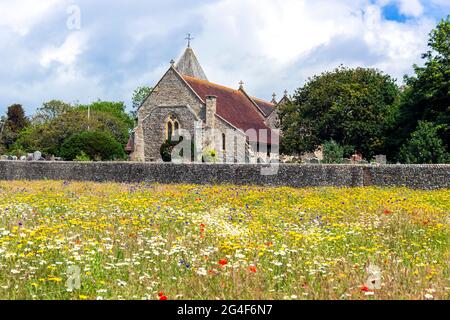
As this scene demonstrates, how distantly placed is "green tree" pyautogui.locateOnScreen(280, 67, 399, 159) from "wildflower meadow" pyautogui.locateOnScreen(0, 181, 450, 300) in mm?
31623

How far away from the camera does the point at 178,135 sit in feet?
174

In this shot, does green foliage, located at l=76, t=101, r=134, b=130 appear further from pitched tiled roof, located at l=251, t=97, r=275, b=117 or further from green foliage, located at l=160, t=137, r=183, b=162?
green foliage, located at l=160, t=137, r=183, b=162

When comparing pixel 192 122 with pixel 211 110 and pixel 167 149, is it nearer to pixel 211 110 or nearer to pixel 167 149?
pixel 211 110

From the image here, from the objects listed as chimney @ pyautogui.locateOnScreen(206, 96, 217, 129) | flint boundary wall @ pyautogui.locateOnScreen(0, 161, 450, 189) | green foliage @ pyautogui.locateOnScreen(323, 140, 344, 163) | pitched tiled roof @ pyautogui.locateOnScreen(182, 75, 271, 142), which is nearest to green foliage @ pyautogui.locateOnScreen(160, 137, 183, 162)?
chimney @ pyautogui.locateOnScreen(206, 96, 217, 129)

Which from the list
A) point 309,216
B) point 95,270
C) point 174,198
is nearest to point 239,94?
point 174,198

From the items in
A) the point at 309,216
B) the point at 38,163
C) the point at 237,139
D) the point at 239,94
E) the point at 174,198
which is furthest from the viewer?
the point at 239,94

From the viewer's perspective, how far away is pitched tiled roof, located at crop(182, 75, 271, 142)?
5506 centimetres

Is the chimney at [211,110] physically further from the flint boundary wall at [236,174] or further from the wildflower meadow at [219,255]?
the wildflower meadow at [219,255]

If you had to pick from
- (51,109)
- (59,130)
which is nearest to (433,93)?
(59,130)

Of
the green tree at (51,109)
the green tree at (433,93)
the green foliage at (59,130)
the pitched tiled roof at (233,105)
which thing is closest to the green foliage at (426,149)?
the green tree at (433,93)
